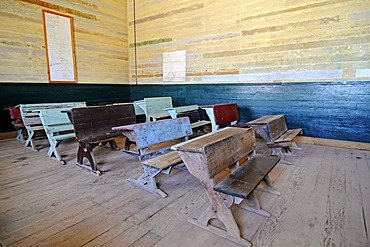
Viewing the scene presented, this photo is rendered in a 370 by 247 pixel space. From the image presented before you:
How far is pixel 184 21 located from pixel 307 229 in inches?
193

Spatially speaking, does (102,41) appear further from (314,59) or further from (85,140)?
(314,59)

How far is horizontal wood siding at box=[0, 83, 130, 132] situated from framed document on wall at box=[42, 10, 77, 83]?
9.2 inches

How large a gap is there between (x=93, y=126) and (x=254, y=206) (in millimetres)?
2160

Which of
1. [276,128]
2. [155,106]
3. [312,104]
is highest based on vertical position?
[312,104]

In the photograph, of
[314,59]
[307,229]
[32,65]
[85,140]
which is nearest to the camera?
[307,229]

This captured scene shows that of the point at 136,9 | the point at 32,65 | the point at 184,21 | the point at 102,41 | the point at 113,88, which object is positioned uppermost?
the point at 136,9

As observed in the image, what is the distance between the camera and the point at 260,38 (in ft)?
13.8

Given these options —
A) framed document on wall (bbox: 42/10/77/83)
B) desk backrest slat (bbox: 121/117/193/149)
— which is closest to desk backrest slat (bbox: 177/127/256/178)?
desk backrest slat (bbox: 121/117/193/149)

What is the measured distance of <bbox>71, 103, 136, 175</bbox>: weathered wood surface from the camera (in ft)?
8.76

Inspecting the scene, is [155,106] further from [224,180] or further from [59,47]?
[224,180]

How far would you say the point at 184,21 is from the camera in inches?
204

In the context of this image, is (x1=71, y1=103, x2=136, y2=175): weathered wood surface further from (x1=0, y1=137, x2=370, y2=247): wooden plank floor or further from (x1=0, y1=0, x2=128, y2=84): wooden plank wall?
(x1=0, y1=0, x2=128, y2=84): wooden plank wall

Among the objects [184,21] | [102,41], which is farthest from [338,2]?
[102,41]

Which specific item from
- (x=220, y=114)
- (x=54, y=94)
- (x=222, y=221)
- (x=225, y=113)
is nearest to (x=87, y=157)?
(x=222, y=221)
